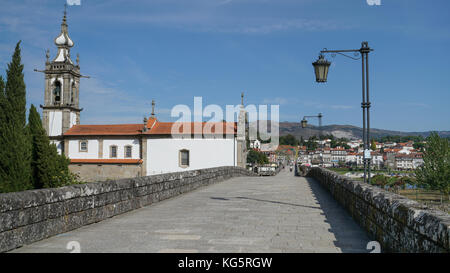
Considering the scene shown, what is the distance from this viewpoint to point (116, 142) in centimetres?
5209

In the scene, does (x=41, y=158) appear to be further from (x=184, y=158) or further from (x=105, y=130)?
(x=105, y=130)

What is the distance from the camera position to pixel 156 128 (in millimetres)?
51094

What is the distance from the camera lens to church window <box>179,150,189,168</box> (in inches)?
1923

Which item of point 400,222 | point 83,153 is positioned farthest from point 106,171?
point 400,222

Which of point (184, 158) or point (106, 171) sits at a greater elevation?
point (184, 158)

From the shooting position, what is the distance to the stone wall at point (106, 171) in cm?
5069

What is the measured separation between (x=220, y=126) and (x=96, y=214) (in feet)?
134

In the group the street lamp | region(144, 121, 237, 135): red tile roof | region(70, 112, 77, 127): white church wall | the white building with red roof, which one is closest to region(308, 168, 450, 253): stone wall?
the street lamp

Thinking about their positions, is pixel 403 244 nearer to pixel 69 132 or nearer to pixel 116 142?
pixel 116 142

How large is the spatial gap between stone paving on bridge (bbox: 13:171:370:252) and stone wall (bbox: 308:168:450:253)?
303 mm

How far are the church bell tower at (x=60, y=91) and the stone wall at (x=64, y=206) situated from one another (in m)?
49.4

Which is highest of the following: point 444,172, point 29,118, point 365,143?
point 29,118

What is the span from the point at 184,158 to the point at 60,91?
22011mm
